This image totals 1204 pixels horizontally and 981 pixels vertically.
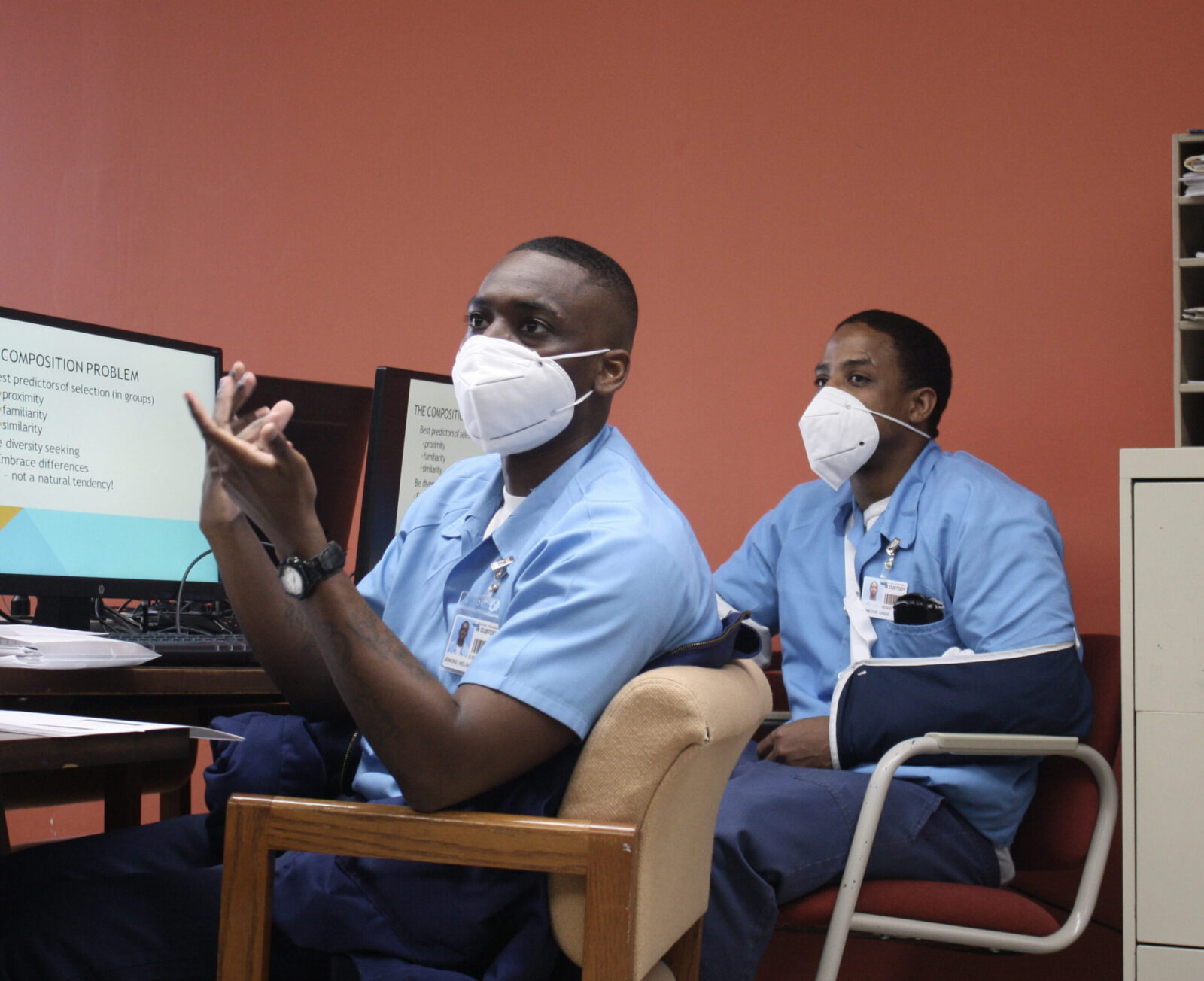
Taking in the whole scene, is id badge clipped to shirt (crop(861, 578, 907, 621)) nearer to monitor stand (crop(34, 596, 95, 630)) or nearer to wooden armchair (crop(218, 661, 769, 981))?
wooden armchair (crop(218, 661, 769, 981))

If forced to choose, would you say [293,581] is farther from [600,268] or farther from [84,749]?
[600,268]

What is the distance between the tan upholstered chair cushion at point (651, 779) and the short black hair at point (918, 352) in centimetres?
141

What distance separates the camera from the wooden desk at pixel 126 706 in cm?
156

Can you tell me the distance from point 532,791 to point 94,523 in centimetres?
105

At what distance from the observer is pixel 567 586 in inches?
49.2

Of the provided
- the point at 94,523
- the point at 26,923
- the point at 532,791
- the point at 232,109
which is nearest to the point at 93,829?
the point at 94,523

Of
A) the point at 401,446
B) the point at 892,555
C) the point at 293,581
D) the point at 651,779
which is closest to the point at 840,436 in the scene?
the point at 892,555

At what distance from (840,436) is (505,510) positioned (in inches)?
40.3

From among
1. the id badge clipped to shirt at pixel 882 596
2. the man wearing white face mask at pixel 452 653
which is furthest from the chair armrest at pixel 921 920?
the man wearing white face mask at pixel 452 653

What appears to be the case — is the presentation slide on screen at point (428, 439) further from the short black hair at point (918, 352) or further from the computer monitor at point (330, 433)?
the short black hair at point (918, 352)

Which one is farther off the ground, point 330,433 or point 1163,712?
point 330,433

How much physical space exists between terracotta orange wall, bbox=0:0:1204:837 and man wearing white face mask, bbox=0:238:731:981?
77 cm

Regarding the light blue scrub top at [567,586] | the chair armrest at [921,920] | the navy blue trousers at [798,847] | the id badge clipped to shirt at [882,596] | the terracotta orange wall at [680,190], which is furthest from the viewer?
the terracotta orange wall at [680,190]

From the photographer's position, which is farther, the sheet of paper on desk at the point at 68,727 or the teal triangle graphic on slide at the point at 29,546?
the teal triangle graphic on slide at the point at 29,546
